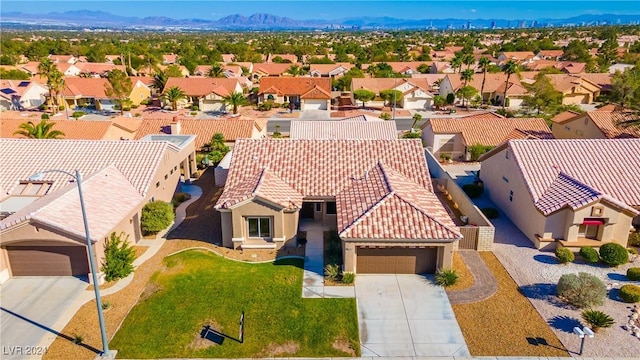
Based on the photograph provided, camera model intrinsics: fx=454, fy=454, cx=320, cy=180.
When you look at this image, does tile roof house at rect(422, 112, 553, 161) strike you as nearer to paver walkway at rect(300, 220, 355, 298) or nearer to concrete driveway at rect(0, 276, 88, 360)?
paver walkway at rect(300, 220, 355, 298)

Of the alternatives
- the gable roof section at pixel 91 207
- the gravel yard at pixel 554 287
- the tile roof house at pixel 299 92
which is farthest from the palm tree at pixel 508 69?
the gable roof section at pixel 91 207

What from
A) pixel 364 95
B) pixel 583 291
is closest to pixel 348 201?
pixel 583 291

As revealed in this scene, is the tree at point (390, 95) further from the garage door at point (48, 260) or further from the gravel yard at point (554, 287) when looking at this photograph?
the garage door at point (48, 260)

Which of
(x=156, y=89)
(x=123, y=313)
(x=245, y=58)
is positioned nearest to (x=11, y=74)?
(x=156, y=89)

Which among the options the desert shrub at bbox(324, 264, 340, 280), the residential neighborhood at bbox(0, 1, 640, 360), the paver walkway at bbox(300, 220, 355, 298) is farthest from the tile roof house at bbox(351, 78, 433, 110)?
the desert shrub at bbox(324, 264, 340, 280)

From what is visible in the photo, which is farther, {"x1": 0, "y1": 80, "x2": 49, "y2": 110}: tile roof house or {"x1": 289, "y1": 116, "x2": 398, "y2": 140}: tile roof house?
{"x1": 0, "y1": 80, "x2": 49, "y2": 110}: tile roof house
